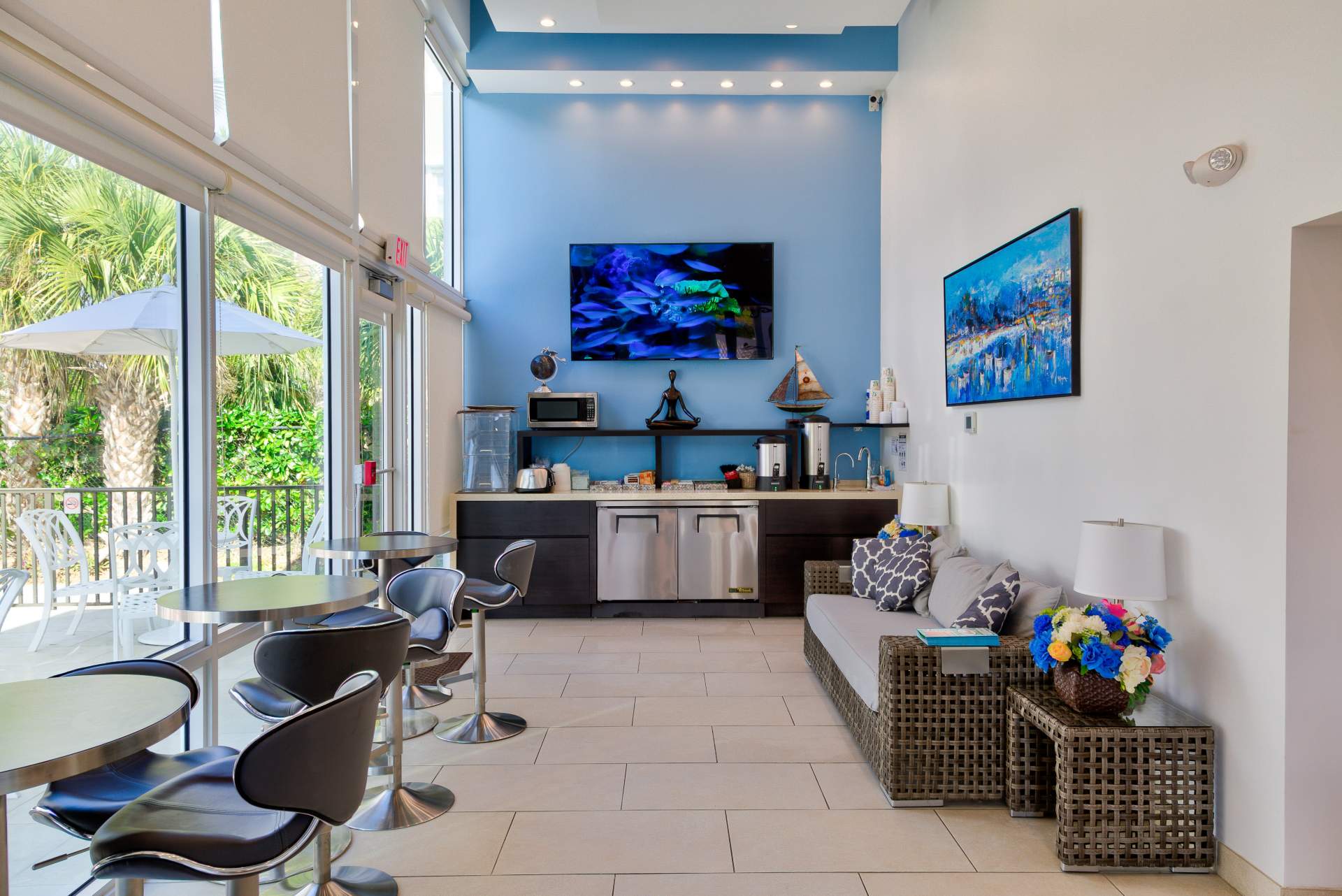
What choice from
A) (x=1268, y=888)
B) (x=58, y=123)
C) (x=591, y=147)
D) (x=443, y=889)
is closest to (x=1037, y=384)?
(x=1268, y=888)

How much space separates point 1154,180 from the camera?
2926 mm

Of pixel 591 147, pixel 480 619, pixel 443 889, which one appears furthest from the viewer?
pixel 591 147

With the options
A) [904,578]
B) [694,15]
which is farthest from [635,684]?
[694,15]

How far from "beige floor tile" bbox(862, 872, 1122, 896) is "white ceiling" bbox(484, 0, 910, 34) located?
4935mm

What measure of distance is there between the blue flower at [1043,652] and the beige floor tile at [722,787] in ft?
3.09

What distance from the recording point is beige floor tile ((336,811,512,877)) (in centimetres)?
265

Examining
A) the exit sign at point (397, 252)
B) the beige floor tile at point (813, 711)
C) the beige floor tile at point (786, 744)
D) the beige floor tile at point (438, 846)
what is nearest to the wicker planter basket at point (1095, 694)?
the beige floor tile at point (786, 744)

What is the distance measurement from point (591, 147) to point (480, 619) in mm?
4093

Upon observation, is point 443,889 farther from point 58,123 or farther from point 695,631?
point 695,631

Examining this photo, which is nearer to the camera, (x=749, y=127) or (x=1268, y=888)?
(x=1268, y=888)

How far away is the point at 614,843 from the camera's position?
2799 mm

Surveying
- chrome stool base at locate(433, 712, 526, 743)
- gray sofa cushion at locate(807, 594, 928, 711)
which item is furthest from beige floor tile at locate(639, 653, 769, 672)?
chrome stool base at locate(433, 712, 526, 743)

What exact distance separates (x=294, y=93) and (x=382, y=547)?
1.97 metres

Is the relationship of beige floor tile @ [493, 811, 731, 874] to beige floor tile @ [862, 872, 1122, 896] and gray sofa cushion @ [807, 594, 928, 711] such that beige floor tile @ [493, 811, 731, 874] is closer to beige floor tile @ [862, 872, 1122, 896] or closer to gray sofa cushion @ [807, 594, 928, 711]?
beige floor tile @ [862, 872, 1122, 896]
